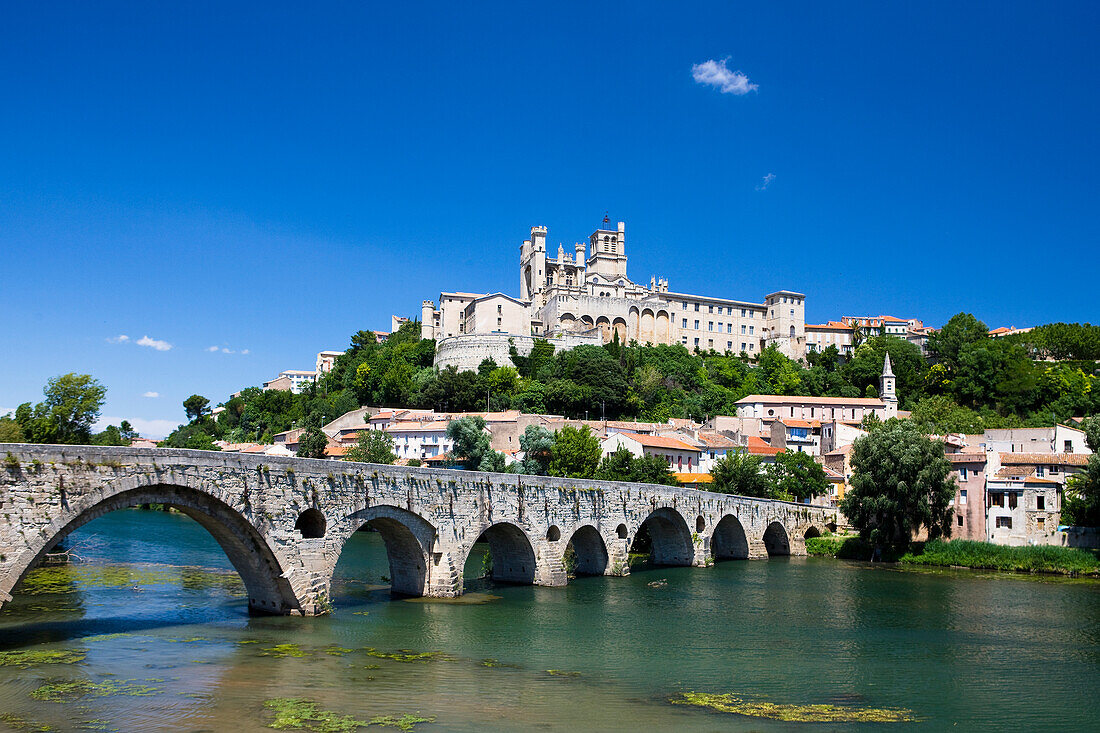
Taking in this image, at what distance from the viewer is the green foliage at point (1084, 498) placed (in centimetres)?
4003

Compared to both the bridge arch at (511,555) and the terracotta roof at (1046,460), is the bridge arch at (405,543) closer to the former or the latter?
the bridge arch at (511,555)

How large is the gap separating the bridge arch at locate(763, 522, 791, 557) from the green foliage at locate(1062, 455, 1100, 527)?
14781 mm

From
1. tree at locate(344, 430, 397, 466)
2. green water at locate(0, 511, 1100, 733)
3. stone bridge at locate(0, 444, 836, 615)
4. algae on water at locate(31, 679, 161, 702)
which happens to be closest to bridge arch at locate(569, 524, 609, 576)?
stone bridge at locate(0, 444, 836, 615)

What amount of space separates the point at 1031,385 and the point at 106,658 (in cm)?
8103

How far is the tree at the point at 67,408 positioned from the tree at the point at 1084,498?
5333 cm

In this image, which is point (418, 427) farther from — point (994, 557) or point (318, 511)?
point (318, 511)

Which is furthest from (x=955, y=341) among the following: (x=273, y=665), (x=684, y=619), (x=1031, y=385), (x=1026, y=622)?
(x=273, y=665)

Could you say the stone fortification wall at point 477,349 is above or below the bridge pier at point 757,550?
above

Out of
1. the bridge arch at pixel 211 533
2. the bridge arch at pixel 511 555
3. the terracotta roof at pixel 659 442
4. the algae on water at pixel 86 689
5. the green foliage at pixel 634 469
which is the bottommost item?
the algae on water at pixel 86 689

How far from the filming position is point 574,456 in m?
55.1

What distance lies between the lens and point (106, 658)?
60.9ft

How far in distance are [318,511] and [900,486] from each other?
33.3 m

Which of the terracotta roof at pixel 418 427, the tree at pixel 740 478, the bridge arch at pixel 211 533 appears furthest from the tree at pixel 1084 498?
the terracotta roof at pixel 418 427

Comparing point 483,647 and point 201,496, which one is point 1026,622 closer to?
point 483,647
